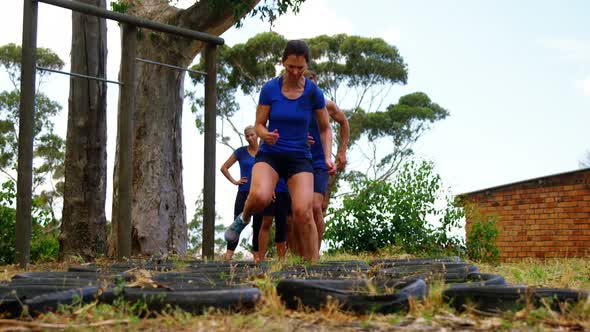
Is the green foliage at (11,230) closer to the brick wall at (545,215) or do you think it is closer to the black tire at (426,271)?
the black tire at (426,271)

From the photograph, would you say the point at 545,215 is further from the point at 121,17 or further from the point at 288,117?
the point at 288,117

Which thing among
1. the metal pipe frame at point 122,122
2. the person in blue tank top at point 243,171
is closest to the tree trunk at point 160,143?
the metal pipe frame at point 122,122

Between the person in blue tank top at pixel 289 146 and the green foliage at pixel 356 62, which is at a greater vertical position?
the green foliage at pixel 356 62

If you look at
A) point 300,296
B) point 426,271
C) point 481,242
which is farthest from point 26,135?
point 481,242

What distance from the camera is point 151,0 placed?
528 inches

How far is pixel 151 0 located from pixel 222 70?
46.0 ft

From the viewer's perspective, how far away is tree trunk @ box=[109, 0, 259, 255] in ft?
38.1

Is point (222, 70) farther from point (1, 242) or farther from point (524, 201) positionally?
point (1, 242)

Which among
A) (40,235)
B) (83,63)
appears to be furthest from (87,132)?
(40,235)

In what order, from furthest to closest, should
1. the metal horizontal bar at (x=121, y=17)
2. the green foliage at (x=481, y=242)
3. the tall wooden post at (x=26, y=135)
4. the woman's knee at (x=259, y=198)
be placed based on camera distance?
the green foliage at (x=481, y=242)
the metal horizontal bar at (x=121, y=17)
the tall wooden post at (x=26, y=135)
the woman's knee at (x=259, y=198)

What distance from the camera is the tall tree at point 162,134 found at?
11.6 m

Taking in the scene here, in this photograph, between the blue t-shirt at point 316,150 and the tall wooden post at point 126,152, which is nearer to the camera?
the blue t-shirt at point 316,150

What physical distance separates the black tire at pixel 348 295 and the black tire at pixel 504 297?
200 mm

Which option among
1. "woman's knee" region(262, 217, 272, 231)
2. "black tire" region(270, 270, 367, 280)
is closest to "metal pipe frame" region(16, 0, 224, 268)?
"woman's knee" region(262, 217, 272, 231)
